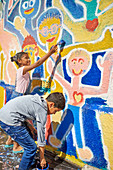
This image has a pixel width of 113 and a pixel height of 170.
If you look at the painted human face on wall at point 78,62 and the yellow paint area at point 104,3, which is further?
the painted human face on wall at point 78,62

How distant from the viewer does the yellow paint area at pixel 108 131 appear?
2096mm

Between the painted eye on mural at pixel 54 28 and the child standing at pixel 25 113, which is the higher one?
the painted eye on mural at pixel 54 28

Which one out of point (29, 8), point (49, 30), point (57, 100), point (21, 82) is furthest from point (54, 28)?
point (57, 100)

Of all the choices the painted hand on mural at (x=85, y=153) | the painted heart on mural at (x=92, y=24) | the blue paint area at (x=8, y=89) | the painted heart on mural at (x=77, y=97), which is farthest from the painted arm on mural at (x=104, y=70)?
the blue paint area at (x=8, y=89)

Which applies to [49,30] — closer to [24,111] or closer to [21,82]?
[21,82]

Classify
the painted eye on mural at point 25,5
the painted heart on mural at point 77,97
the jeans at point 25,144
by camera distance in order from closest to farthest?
the jeans at point 25,144 < the painted heart on mural at point 77,97 < the painted eye on mural at point 25,5

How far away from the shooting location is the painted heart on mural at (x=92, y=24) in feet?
7.38

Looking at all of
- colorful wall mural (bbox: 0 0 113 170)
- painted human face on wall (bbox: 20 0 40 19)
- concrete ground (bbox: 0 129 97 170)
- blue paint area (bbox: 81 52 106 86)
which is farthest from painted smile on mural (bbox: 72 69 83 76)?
painted human face on wall (bbox: 20 0 40 19)

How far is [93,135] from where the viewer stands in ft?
7.50

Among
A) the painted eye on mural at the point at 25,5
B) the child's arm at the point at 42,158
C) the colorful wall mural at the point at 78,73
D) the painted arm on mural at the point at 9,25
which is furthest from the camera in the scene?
the painted arm on mural at the point at 9,25

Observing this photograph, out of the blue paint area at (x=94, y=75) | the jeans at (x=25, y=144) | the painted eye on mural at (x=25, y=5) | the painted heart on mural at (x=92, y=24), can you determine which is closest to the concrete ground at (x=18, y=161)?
the jeans at (x=25, y=144)

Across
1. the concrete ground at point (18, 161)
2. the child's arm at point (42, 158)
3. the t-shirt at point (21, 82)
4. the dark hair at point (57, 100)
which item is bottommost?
the concrete ground at point (18, 161)

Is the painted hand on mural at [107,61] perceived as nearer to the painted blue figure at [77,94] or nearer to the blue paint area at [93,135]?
the painted blue figure at [77,94]

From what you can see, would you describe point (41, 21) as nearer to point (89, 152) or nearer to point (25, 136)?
point (25, 136)
